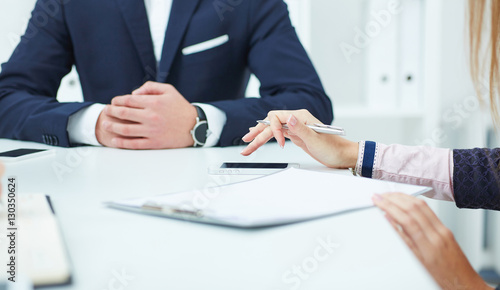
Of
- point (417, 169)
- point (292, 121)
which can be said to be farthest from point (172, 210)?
point (417, 169)

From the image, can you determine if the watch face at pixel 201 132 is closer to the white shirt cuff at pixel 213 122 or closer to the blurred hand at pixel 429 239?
the white shirt cuff at pixel 213 122

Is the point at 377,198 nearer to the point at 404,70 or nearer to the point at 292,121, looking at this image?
the point at 292,121

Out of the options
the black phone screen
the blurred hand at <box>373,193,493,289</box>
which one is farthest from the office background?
the blurred hand at <box>373,193,493,289</box>

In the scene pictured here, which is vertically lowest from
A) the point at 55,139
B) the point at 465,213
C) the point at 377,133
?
the point at 465,213

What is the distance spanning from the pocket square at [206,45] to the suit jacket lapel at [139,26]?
10cm

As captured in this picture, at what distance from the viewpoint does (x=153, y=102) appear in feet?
2.98

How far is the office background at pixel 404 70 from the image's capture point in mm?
1758

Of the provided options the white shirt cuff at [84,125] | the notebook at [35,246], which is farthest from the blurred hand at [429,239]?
the white shirt cuff at [84,125]

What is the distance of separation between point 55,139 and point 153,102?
0.23 metres

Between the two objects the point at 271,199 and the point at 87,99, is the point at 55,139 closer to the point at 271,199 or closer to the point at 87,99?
the point at 87,99

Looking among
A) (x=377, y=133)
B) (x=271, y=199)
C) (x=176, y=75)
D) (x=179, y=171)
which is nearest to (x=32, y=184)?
(x=179, y=171)

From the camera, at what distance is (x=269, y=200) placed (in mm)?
479

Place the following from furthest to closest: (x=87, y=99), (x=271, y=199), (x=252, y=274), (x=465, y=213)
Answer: (x=465, y=213) → (x=87, y=99) → (x=271, y=199) → (x=252, y=274)

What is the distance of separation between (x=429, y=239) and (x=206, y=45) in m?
0.89
